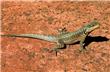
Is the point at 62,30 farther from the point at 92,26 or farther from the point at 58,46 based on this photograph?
the point at 92,26

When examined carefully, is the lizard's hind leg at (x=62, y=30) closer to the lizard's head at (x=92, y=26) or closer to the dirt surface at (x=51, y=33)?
the dirt surface at (x=51, y=33)

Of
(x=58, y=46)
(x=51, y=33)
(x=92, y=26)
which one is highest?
(x=92, y=26)

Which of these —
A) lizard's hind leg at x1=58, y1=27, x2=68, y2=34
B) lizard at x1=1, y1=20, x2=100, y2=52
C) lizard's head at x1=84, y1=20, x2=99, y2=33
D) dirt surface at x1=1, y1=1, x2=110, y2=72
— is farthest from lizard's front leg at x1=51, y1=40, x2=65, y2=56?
lizard's head at x1=84, y1=20, x2=99, y2=33

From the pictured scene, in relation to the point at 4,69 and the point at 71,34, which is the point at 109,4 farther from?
the point at 4,69

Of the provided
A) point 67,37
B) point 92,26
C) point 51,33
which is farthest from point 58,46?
point 92,26

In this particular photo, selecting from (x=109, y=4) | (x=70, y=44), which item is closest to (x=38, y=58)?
(x=70, y=44)

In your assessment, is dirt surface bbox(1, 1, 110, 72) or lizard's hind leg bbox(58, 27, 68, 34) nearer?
dirt surface bbox(1, 1, 110, 72)

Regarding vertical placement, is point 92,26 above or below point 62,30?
above

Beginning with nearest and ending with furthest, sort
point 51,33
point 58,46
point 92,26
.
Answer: point 92,26
point 58,46
point 51,33

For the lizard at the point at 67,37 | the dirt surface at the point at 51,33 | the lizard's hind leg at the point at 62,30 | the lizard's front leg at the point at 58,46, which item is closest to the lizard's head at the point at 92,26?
the lizard at the point at 67,37

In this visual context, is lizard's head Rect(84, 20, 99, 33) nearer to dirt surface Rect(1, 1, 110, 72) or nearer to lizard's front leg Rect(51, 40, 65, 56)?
dirt surface Rect(1, 1, 110, 72)
